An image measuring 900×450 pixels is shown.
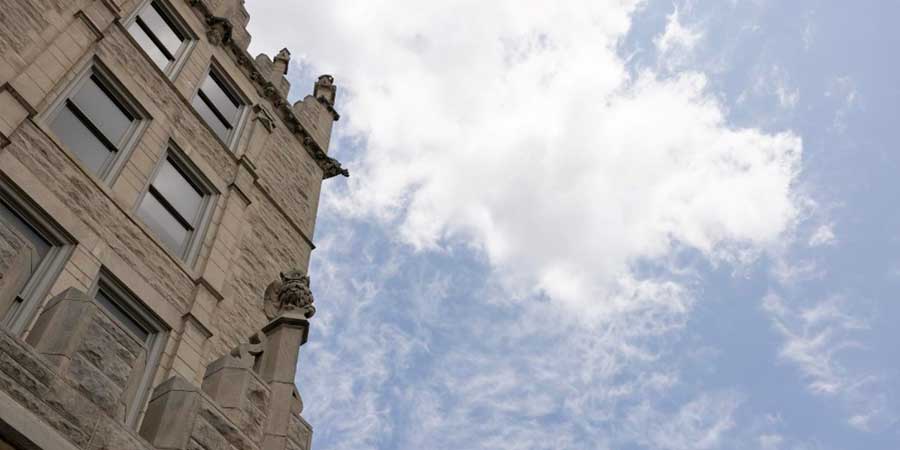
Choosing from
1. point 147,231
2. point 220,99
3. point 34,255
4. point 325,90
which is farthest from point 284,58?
point 34,255

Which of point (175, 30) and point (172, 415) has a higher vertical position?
point (175, 30)

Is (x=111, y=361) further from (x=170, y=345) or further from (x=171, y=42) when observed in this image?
(x=171, y=42)

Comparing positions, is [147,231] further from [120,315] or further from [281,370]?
[281,370]

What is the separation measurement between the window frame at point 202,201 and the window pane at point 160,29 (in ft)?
9.53

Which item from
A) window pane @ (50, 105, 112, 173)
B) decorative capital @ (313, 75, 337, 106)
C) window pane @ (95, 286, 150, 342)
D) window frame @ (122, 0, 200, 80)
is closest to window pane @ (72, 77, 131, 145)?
window pane @ (50, 105, 112, 173)

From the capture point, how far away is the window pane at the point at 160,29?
48.0ft

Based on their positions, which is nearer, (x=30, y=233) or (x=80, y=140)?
(x=30, y=233)

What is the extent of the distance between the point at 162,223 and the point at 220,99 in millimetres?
4584

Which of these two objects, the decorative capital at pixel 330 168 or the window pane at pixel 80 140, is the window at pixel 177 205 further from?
the decorative capital at pixel 330 168

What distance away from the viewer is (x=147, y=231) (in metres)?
11.0

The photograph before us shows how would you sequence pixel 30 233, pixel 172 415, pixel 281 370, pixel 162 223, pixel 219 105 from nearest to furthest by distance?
pixel 172 415 → pixel 281 370 → pixel 30 233 → pixel 162 223 → pixel 219 105

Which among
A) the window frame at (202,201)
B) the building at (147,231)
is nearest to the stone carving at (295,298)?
the building at (147,231)

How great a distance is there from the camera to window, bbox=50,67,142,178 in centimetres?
1102

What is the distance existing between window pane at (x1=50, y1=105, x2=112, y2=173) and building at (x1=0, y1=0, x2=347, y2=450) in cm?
3
